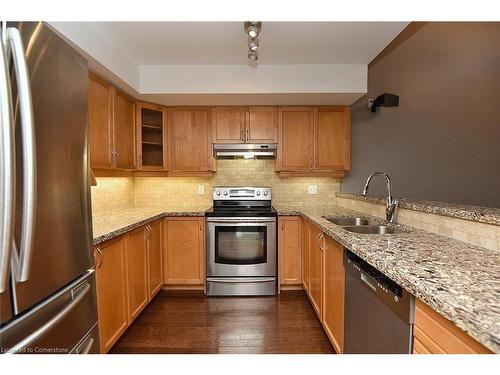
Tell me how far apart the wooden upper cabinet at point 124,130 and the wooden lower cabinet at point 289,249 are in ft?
5.80

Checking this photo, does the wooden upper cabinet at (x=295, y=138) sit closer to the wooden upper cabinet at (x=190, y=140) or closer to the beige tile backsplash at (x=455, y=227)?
the wooden upper cabinet at (x=190, y=140)

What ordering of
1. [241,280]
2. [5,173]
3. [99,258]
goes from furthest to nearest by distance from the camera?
1. [241,280]
2. [99,258]
3. [5,173]

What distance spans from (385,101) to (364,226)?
5.08 feet

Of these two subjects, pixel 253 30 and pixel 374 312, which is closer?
pixel 374 312

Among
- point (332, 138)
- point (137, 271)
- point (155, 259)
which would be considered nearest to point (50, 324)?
point (137, 271)

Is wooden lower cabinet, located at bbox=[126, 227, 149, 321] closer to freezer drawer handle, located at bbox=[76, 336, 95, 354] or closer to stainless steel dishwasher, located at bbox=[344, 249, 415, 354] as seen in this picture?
freezer drawer handle, located at bbox=[76, 336, 95, 354]

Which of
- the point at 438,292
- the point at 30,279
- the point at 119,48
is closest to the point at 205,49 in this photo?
the point at 119,48

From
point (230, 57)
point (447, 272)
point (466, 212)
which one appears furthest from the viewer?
point (230, 57)

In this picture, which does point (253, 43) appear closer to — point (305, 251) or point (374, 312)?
point (374, 312)

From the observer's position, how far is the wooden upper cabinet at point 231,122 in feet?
9.52

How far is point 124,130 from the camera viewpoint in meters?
2.51

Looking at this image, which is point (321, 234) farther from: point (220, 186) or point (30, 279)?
point (30, 279)

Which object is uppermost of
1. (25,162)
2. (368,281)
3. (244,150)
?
(244,150)

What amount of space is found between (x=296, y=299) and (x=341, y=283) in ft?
3.82
